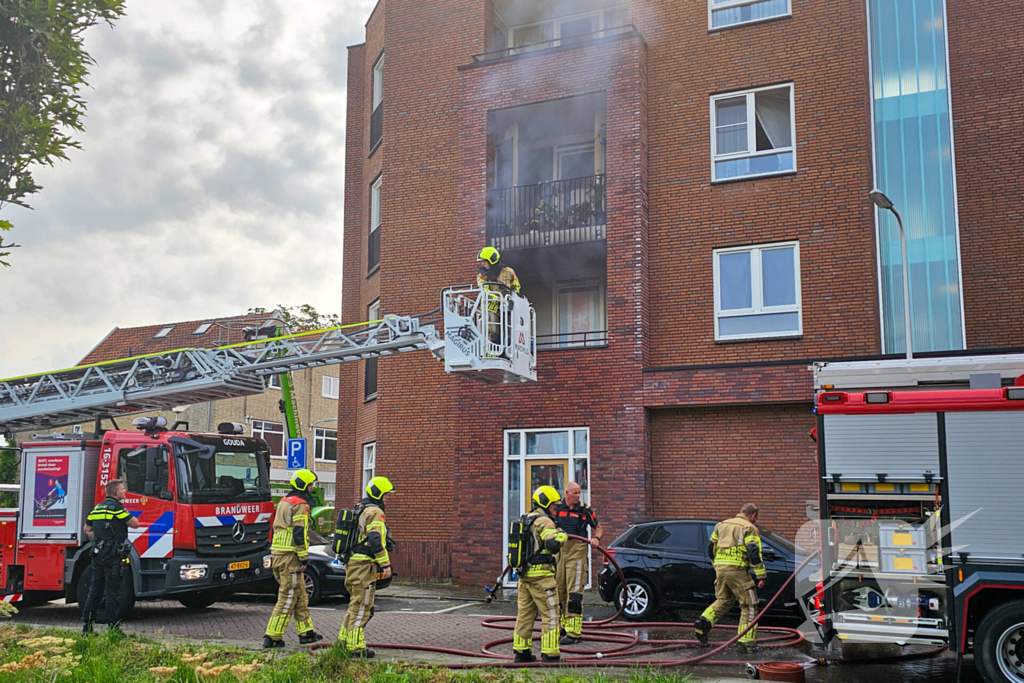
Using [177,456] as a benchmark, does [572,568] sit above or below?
below

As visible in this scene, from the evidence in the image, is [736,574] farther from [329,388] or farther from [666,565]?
[329,388]

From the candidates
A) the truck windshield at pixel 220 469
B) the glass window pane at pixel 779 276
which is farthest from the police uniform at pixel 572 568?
the glass window pane at pixel 779 276

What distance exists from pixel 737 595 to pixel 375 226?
13.7 m

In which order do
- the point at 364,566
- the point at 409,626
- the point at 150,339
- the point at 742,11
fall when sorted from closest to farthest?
1. the point at 364,566
2. the point at 409,626
3. the point at 742,11
4. the point at 150,339

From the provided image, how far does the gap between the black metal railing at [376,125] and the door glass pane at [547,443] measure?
8.50m

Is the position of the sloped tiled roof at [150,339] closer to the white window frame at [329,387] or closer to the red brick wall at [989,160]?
the white window frame at [329,387]

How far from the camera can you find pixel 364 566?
9414 mm

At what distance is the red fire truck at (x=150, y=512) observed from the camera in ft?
40.2

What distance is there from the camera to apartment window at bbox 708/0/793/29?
16.6m

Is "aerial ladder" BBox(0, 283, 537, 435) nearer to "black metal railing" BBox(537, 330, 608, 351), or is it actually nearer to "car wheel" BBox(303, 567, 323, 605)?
"black metal railing" BBox(537, 330, 608, 351)

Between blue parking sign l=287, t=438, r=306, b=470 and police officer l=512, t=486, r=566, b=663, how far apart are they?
7.84m

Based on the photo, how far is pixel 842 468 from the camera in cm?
855

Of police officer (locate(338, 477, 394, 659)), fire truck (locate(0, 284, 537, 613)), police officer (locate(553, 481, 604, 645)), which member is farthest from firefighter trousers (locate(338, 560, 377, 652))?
fire truck (locate(0, 284, 537, 613))

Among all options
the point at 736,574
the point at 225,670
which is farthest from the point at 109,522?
the point at 736,574
